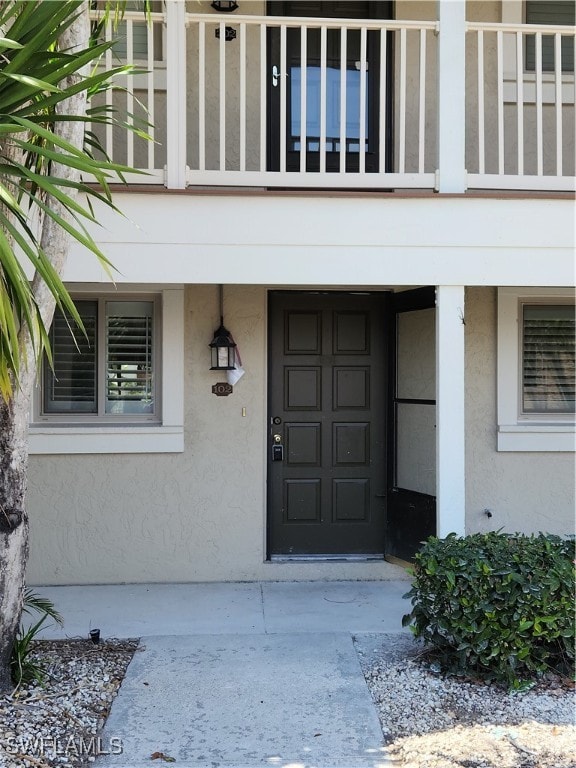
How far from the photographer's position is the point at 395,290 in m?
6.30

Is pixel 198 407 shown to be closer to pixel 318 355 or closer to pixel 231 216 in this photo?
pixel 318 355

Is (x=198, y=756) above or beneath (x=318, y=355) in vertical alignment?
beneath

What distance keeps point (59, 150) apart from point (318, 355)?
9.81 feet

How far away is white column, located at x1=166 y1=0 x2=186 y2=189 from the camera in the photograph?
502 centimetres

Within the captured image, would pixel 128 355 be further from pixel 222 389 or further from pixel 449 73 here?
pixel 449 73

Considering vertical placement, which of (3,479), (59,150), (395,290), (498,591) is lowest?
(498,591)

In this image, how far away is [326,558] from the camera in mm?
6355

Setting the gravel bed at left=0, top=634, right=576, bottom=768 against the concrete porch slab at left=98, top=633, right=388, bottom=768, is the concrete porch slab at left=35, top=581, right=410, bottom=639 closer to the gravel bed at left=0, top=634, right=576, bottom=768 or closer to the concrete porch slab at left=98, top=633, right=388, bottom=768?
the concrete porch slab at left=98, top=633, right=388, bottom=768

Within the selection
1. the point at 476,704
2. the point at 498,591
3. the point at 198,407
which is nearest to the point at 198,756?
the point at 476,704

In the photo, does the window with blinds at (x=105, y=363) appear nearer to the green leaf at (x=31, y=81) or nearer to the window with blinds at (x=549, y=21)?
the green leaf at (x=31, y=81)

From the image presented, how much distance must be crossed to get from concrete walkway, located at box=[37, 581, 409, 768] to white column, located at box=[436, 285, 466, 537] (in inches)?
40.2

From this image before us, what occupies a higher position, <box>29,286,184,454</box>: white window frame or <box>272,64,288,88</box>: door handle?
<box>272,64,288,88</box>: door handle

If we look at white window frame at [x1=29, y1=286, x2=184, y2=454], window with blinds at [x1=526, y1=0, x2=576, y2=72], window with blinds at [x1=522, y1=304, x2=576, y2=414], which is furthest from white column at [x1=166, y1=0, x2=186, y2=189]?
window with blinds at [x1=522, y1=304, x2=576, y2=414]

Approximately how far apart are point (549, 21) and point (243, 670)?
578 centimetres
